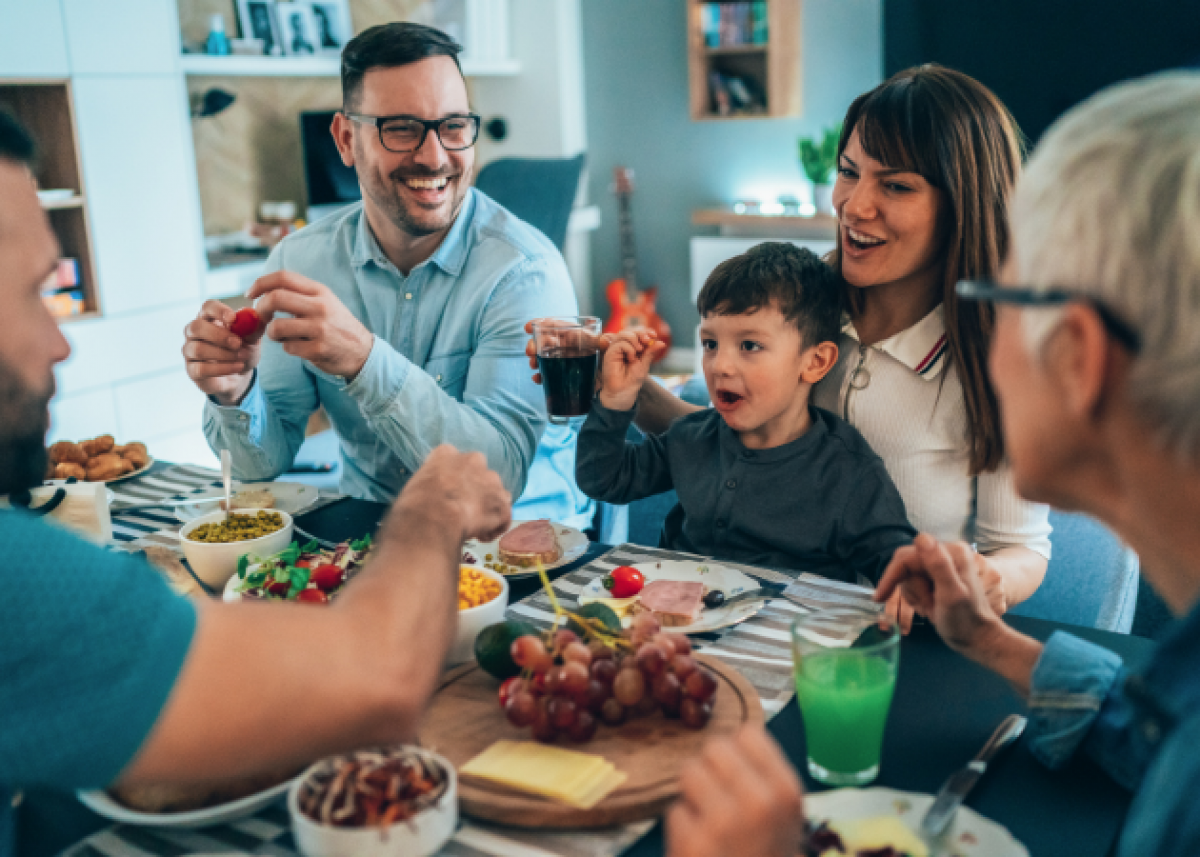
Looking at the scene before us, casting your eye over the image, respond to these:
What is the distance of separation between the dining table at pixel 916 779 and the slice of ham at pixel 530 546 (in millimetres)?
316

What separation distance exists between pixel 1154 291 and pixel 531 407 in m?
1.49

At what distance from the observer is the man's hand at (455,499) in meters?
1.07

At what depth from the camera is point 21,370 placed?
0.88 metres

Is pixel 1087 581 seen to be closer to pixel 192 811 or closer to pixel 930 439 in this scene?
pixel 930 439

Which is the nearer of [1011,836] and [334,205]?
[1011,836]

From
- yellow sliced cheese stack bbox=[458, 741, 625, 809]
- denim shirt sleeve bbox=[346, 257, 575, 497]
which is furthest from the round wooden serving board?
denim shirt sleeve bbox=[346, 257, 575, 497]

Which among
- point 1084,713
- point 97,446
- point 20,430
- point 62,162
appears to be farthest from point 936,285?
point 62,162

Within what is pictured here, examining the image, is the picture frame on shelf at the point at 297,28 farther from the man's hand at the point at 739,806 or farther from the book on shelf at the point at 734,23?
the man's hand at the point at 739,806

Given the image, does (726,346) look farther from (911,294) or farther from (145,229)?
(145,229)

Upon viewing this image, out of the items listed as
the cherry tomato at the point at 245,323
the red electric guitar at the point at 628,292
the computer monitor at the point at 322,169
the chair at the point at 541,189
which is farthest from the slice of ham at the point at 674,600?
the red electric guitar at the point at 628,292

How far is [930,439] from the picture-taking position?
172 centimetres

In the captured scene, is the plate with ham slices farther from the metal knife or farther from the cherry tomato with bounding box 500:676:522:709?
the metal knife

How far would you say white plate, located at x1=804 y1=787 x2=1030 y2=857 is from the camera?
89 cm

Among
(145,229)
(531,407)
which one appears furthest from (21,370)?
(145,229)
